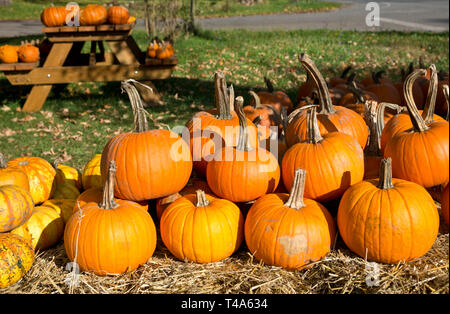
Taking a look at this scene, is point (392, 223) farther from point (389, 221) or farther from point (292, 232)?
point (292, 232)

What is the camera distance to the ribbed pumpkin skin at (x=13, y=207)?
261cm

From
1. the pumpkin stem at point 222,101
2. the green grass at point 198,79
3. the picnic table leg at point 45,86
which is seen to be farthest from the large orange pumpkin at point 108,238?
the picnic table leg at point 45,86

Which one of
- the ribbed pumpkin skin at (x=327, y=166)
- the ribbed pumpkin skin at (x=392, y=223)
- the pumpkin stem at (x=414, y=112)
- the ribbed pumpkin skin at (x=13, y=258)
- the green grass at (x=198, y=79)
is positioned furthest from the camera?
the green grass at (x=198, y=79)

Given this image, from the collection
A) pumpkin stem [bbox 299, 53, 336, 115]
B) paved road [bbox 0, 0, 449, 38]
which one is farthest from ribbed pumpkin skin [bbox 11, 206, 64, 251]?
paved road [bbox 0, 0, 449, 38]

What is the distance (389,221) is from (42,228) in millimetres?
2139

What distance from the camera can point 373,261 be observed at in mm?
2400

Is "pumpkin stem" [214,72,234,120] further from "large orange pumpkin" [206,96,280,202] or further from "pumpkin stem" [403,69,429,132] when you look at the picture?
"pumpkin stem" [403,69,429,132]

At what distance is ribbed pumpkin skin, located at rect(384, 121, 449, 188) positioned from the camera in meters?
2.45

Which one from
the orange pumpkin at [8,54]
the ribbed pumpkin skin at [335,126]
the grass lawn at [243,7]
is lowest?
the ribbed pumpkin skin at [335,126]

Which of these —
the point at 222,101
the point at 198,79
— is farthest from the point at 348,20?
the point at 222,101

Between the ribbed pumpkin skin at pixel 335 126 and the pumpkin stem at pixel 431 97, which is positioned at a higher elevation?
the pumpkin stem at pixel 431 97

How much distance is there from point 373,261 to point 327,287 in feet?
1.08

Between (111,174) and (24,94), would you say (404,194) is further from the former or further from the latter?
(24,94)

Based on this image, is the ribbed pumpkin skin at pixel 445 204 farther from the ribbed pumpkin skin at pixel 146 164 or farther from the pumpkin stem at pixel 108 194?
the pumpkin stem at pixel 108 194
